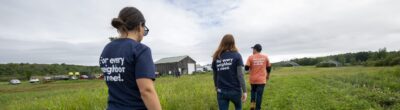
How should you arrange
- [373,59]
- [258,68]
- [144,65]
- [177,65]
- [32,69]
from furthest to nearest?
[32,69], [177,65], [373,59], [258,68], [144,65]

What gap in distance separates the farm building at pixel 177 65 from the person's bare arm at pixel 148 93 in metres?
70.2

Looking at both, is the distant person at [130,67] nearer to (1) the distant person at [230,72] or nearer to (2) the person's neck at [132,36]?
(2) the person's neck at [132,36]

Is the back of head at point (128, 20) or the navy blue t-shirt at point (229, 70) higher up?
the back of head at point (128, 20)

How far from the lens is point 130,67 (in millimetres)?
2607

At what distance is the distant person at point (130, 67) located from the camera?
8.35 feet

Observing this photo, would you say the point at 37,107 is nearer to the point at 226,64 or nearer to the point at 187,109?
the point at 187,109

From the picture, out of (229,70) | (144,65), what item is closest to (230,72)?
(229,70)

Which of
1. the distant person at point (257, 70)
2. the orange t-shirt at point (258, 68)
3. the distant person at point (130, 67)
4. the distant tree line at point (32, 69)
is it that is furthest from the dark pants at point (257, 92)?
the distant tree line at point (32, 69)

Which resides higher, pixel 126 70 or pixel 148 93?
pixel 126 70

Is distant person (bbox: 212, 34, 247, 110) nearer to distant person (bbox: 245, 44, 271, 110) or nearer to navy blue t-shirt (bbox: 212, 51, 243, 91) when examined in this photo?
navy blue t-shirt (bbox: 212, 51, 243, 91)

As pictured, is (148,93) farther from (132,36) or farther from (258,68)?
(258,68)

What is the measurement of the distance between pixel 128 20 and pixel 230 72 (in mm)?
3105

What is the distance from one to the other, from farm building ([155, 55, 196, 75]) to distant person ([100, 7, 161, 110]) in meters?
70.0

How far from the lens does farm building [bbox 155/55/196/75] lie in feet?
245
